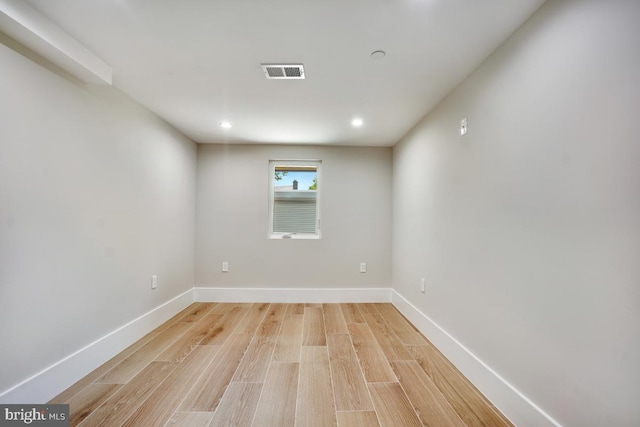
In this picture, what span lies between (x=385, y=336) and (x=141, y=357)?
2083 mm

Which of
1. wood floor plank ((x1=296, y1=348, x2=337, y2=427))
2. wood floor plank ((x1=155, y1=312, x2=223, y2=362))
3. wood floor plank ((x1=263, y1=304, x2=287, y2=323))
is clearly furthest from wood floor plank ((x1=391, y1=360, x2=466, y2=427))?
wood floor plank ((x1=155, y1=312, x2=223, y2=362))

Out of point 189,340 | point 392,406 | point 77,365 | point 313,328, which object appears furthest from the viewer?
point 313,328

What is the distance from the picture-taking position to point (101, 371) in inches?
74.7

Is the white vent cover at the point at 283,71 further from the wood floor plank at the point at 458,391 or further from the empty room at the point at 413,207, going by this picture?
the wood floor plank at the point at 458,391

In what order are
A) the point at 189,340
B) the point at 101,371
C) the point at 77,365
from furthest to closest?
the point at 189,340 < the point at 101,371 < the point at 77,365

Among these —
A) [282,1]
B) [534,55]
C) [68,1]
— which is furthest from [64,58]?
[534,55]

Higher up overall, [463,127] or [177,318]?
[463,127]

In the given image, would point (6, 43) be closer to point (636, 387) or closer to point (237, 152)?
point (237, 152)

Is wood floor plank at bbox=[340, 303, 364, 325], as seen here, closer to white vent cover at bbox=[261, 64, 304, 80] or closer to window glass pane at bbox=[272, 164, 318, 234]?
window glass pane at bbox=[272, 164, 318, 234]

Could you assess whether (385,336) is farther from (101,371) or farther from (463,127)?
(101,371)

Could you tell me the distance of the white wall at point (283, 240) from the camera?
144 inches

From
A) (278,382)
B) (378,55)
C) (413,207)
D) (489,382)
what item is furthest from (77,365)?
(413,207)

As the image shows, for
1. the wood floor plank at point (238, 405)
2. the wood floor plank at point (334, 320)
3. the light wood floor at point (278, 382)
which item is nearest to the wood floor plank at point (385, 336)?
the light wood floor at point (278, 382)

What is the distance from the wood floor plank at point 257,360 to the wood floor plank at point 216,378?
5 centimetres
